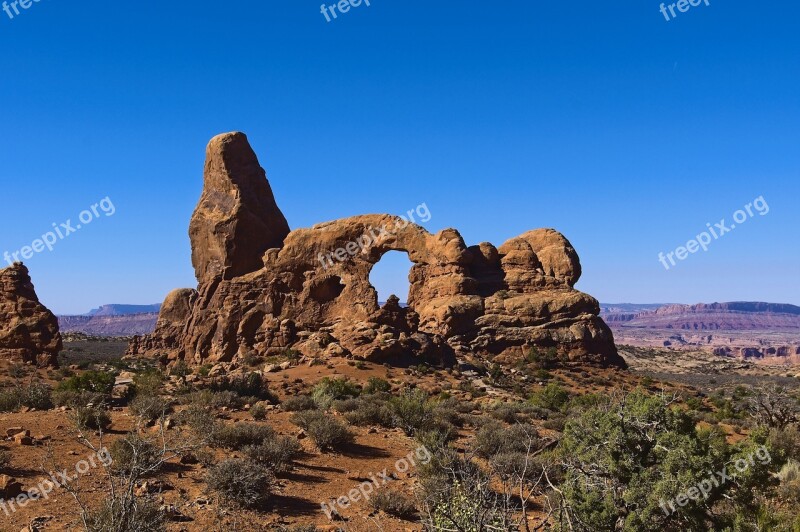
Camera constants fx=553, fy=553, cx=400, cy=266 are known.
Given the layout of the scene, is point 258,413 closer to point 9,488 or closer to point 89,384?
point 89,384

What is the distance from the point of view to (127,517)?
6.48m

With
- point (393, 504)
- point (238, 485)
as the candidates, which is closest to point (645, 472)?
point (393, 504)

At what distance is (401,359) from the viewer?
32031 mm

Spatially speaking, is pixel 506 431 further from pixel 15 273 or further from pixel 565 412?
pixel 15 273

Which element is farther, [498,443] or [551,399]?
[551,399]

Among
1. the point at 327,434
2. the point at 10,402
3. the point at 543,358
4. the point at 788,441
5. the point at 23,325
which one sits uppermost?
the point at 23,325

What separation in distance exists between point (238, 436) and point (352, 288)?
25.2 meters

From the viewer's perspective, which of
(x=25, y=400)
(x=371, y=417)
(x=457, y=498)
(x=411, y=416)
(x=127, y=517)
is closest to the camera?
(x=457, y=498)

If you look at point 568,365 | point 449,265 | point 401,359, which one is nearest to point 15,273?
point 401,359

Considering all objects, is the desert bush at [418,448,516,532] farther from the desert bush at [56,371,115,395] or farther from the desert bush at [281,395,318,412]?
the desert bush at [56,371,115,395]

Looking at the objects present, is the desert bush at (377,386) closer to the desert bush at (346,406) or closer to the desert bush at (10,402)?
the desert bush at (346,406)

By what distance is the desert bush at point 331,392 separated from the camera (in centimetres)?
1806

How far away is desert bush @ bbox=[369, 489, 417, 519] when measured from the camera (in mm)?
8875

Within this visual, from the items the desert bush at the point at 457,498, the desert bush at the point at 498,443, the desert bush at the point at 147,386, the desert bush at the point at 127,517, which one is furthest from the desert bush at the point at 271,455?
the desert bush at the point at 147,386
